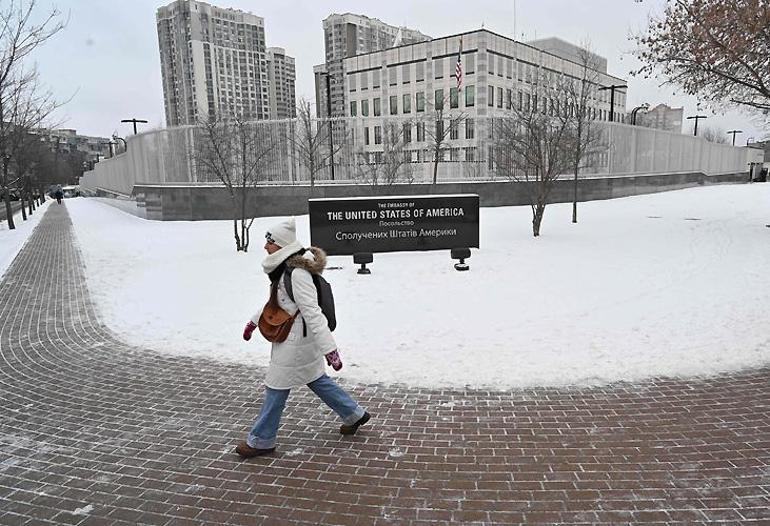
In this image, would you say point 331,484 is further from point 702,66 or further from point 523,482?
point 702,66

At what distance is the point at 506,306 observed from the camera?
8008mm

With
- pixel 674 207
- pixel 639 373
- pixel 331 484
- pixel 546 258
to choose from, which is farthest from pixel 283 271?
pixel 674 207

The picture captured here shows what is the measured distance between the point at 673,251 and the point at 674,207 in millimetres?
11903

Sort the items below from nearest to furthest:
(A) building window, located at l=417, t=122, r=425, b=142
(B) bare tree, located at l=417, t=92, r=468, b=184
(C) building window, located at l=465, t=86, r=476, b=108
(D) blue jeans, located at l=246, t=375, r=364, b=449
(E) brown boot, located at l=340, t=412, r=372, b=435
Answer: (D) blue jeans, located at l=246, t=375, r=364, b=449
(E) brown boot, located at l=340, t=412, r=372, b=435
(B) bare tree, located at l=417, t=92, r=468, b=184
(A) building window, located at l=417, t=122, r=425, b=142
(C) building window, located at l=465, t=86, r=476, b=108

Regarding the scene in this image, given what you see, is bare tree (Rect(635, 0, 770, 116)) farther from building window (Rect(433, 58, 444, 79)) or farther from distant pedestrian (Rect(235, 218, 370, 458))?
building window (Rect(433, 58, 444, 79))

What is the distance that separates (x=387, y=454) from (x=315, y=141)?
20.6 m

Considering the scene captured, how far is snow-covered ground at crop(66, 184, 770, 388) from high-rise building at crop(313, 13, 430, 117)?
253 ft

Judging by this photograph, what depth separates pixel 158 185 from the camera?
2341 cm

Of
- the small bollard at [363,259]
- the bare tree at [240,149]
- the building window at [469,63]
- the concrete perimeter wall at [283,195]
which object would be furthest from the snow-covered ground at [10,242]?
the building window at [469,63]

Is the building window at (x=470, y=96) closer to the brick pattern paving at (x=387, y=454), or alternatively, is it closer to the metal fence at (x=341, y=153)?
the metal fence at (x=341, y=153)

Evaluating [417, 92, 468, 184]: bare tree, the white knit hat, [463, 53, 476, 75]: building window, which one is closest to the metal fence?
[417, 92, 468, 184]: bare tree

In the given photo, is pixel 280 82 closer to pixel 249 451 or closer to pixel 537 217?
pixel 537 217

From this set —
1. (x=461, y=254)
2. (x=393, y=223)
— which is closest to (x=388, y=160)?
(x=393, y=223)

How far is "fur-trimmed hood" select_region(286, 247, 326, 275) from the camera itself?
3852 mm
